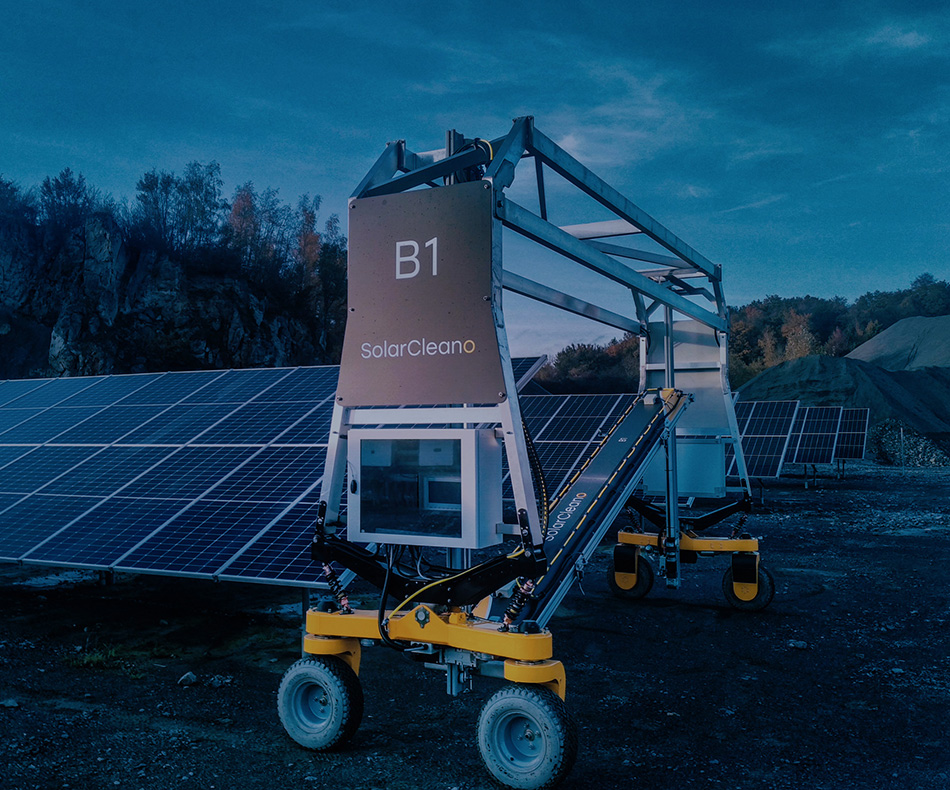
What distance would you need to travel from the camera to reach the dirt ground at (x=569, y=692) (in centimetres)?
539

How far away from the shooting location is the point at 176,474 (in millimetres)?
10234

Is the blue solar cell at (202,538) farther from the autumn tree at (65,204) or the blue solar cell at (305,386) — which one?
the autumn tree at (65,204)

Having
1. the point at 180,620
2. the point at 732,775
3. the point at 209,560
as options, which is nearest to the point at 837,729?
the point at 732,775

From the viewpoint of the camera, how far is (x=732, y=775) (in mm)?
5320

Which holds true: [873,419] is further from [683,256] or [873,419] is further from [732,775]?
[732,775]

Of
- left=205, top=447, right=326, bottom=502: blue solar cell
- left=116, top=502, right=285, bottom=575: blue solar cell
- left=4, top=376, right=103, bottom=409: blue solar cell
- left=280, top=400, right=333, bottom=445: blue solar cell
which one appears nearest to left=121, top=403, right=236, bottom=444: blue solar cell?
left=280, top=400, right=333, bottom=445: blue solar cell

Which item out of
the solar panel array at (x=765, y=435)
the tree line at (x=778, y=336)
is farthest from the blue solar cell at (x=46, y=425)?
the tree line at (x=778, y=336)

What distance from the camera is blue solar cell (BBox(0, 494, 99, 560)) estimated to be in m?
8.71

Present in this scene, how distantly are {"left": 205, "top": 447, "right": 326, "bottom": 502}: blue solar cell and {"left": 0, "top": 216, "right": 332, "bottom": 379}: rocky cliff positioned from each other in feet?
139

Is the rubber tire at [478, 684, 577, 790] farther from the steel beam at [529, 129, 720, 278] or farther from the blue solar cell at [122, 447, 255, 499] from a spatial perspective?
the blue solar cell at [122, 447, 255, 499]

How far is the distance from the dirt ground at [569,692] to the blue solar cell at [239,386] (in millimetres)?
3428

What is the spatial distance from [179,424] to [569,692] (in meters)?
8.14

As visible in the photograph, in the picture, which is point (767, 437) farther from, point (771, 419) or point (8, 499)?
point (8, 499)

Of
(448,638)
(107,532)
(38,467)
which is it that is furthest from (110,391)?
(448,638)
